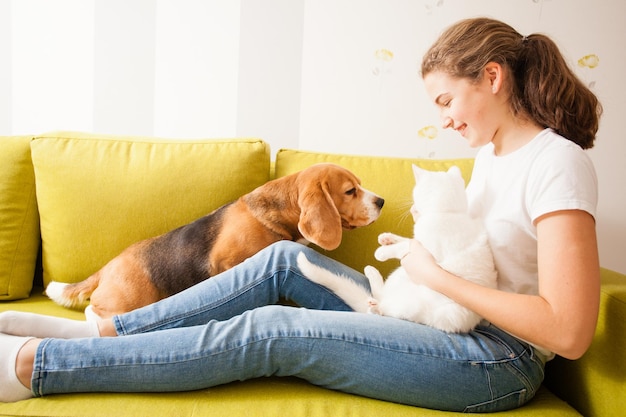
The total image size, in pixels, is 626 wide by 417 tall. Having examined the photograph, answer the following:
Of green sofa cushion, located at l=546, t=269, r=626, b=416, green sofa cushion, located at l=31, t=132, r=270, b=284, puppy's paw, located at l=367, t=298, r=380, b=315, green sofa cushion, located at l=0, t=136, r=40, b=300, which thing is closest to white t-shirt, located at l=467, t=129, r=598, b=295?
green sofa cushion, located at l=546, t=269, r=626, b=416

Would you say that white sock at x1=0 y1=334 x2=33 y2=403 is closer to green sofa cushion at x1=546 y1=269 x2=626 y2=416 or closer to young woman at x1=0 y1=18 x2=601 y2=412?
young woman at x1=0 y1=18 x2=601 y2=412

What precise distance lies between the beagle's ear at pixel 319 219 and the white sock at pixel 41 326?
29.3 inches

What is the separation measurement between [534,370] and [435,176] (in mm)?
619

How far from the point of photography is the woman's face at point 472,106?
1.40 metres

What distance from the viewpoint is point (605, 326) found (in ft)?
4.36

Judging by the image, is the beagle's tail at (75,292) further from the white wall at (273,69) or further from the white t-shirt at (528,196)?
the white t-shirt at (528,196)

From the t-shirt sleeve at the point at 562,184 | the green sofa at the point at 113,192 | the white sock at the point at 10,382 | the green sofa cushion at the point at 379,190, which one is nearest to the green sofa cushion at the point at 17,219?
the green sofa at the point at 113,192

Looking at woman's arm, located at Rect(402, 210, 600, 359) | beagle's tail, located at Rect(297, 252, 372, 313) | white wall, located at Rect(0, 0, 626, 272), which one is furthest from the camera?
white wall, located at Rect(0, 0, 626, 272)

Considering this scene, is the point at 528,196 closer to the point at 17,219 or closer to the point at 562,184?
the point at 562,184

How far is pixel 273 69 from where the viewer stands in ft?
8.05

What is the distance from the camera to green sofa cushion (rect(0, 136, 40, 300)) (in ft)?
6.51

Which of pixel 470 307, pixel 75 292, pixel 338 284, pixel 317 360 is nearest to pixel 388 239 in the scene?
pixel 338 284

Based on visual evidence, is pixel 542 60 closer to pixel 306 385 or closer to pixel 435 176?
pixel 435 176

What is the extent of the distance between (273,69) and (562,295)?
178cm
